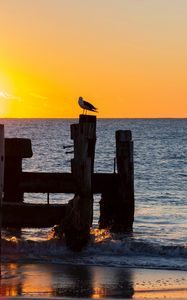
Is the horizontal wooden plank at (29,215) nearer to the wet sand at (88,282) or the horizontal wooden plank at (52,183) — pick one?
the wet sand at (88,282)

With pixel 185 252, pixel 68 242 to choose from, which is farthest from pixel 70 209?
pixel 185 252

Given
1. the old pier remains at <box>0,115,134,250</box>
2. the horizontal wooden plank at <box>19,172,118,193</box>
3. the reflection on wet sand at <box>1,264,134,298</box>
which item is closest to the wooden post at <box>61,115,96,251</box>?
the old pier remains at <box>0,115,134,250</box>

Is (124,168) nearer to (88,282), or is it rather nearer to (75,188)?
(75,188)

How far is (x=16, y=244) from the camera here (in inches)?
543

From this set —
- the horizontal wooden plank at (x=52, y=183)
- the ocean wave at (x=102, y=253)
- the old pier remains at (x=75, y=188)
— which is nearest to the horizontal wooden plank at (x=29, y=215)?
the old pier remains at (x=75, y=188)

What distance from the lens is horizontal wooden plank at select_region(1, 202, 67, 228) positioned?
13.0 meters

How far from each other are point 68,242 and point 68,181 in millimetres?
1803

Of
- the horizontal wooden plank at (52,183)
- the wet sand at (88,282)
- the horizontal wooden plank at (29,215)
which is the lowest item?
the wet sand at (88,282)

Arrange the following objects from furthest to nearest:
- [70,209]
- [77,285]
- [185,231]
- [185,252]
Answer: [185,231], [185,252], [70,209], [77,285]

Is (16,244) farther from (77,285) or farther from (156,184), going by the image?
(156,184)

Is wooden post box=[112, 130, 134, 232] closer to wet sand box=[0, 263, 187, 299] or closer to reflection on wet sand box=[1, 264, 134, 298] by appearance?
wet sand box=[0, 263, 187, 299]

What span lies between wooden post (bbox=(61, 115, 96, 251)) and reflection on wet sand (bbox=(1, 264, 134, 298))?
120 centimetres

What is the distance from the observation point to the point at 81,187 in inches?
566

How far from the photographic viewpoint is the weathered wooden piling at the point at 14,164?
49.3ft
